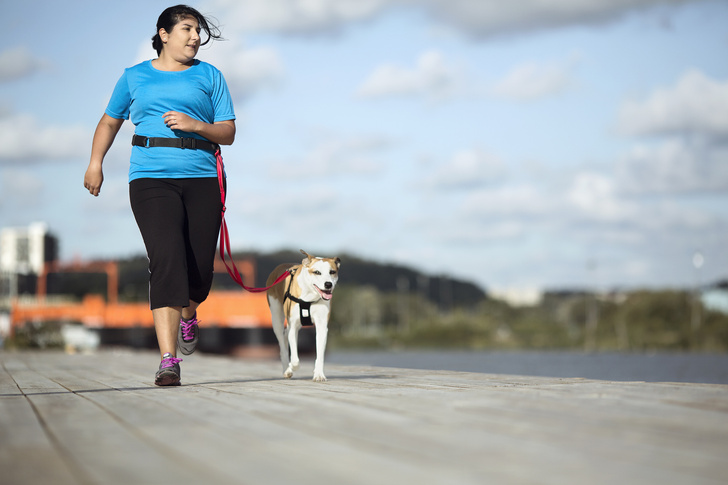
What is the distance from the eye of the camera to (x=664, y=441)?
2.85 metres

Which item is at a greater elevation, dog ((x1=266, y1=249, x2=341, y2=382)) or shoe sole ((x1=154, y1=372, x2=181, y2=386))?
dog ((x1=266, y1=249, x2=341, y2=382))

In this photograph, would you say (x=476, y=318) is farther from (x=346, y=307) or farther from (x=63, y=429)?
(x=63, y=429)

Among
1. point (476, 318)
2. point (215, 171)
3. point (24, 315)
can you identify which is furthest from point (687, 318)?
point (215, 171)

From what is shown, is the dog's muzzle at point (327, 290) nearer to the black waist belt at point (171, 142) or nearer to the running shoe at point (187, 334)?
the running shoe at point (187, 334)

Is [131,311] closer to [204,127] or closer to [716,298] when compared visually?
[204,127]

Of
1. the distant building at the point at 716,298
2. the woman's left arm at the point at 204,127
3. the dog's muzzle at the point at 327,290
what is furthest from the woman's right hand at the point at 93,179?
the distant building at the point at 716,298

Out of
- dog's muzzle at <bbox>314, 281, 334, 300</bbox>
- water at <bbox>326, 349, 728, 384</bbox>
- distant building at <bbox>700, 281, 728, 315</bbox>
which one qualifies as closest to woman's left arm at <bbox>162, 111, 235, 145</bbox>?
dog's muzzle at <bbox>314, 281, 334, 300</bbox>

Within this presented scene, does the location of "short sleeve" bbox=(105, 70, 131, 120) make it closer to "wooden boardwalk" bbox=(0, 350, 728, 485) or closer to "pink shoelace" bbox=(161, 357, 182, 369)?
"pink shoelace" bbox=(161, 357, 182, 369)

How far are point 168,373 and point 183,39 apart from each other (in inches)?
84.8

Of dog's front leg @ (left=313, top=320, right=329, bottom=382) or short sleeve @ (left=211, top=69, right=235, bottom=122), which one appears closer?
short sleeve @ (left=211, top=69, right=235, bottom=122)

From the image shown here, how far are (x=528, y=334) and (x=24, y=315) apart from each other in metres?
57.3

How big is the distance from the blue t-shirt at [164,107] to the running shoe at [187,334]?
3.60ft

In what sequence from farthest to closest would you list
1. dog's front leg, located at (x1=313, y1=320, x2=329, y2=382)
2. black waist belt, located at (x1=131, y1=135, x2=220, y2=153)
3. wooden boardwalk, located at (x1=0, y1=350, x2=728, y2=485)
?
dog's front leg, located at (x1=313, y1=320, x2=329, y2=382), black waist belt, located at (x1=131, y1=135, x2=220, y2=153), wooden boardwalk, located at (x1=0, y1=350, x2=728, y2=485)

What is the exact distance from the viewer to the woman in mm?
5746
